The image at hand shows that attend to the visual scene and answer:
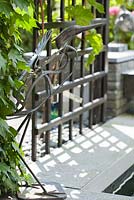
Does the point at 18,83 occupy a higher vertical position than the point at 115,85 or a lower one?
higher

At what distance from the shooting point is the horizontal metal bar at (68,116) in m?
3.79

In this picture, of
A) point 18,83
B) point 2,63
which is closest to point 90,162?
point 18,83

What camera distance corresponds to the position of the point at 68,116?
4227 mm

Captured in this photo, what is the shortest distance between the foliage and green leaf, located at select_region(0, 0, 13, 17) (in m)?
0.02

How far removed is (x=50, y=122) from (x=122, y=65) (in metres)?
1.69

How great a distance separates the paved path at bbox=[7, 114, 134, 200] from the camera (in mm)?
3127

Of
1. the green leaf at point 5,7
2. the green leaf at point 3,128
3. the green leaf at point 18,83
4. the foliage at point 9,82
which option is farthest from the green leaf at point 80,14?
the green leaf at point 3,128

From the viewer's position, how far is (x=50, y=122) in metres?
3.91

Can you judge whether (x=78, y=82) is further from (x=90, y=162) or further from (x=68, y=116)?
(x=90, y=162)

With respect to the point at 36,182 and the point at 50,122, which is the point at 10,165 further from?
the point at 50,122

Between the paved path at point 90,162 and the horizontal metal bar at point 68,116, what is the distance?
7.8 inches

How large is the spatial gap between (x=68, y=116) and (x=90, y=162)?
66cm

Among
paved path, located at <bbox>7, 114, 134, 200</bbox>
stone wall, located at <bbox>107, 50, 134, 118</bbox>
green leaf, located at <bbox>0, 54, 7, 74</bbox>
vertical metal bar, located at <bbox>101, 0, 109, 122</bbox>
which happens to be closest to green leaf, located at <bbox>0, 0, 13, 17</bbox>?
green leaf, located at <bbox>0, 54, 7, 74</bbox>

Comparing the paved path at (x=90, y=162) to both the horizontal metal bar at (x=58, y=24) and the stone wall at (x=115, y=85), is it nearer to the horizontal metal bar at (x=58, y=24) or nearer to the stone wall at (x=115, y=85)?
the stone wall at (x=115, y=85)
